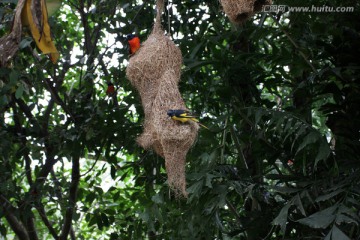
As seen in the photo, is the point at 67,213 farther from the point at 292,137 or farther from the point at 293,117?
the point at 293,117

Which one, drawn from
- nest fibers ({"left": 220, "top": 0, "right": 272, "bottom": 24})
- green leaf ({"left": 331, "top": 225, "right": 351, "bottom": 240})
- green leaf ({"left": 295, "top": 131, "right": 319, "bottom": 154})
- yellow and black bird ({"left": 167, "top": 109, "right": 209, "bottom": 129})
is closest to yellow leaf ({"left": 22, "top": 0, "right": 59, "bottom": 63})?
yellow and black bird ({"left": 167, "top": 109, "right": 209, "bottom": 129})

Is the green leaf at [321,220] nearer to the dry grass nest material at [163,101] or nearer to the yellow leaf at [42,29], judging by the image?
the dry grass nest material at [163,101]

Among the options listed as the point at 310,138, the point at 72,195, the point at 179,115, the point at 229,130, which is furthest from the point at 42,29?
the point at 72,195

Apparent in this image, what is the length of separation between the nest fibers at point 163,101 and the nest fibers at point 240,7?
406mm

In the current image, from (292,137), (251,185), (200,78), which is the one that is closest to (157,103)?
(251,185)

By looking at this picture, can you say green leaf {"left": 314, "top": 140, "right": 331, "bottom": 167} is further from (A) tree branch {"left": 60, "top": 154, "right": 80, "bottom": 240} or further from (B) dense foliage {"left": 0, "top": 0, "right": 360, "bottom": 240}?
(A) tree branch {"left": 60, "top": 154, "right": 80, "bottom": 240}

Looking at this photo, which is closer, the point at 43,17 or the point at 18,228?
the point at 43,17

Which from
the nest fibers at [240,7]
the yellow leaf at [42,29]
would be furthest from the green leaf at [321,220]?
the yellow leaf at [42,29]

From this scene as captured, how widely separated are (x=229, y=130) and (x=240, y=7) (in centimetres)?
93

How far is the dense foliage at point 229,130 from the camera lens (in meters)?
3.06

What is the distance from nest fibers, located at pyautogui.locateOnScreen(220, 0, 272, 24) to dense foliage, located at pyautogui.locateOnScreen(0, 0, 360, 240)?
360 millimetres

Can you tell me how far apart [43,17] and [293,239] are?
162cm

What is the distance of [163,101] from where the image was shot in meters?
2.96

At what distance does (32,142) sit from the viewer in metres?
4.50
